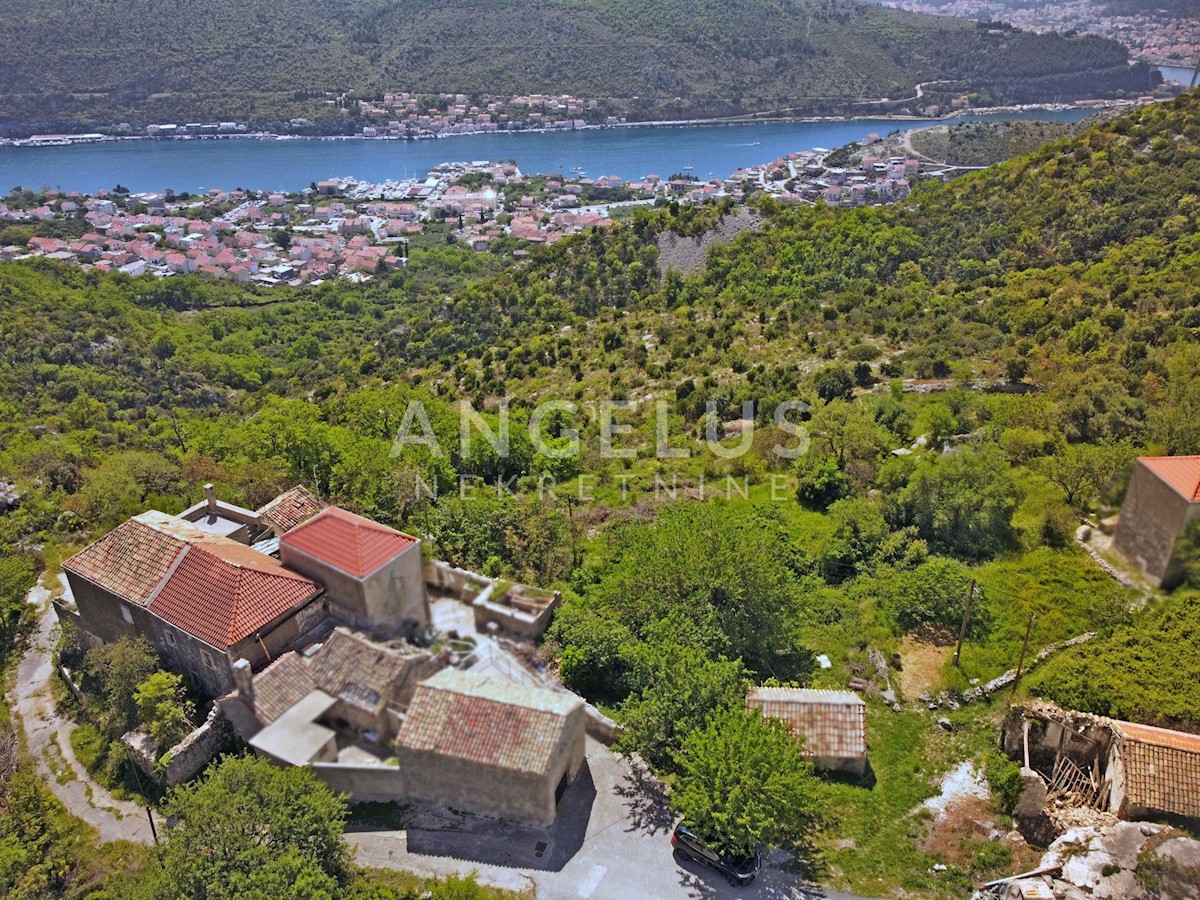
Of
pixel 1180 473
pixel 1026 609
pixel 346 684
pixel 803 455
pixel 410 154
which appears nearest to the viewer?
pixel 1180 473

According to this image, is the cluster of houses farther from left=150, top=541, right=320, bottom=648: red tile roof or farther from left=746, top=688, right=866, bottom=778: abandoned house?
left=746, top=688, right=866, bottom=778: abandoned house

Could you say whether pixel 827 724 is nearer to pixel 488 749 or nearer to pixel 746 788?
pixel 746 788

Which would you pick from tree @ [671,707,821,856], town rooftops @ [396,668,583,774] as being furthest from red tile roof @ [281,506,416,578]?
tree @ [671,707,821,856]

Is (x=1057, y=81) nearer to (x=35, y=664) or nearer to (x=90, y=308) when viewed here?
(x=90, y=308)

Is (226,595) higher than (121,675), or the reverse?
(226,595)

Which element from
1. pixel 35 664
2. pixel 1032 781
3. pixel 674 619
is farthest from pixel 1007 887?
pixel 35 664

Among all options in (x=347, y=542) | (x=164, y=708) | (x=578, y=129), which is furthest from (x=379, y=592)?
(x=578, y=129)

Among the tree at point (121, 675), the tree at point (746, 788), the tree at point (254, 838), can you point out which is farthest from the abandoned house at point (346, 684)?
the tree at point (746, 788)
